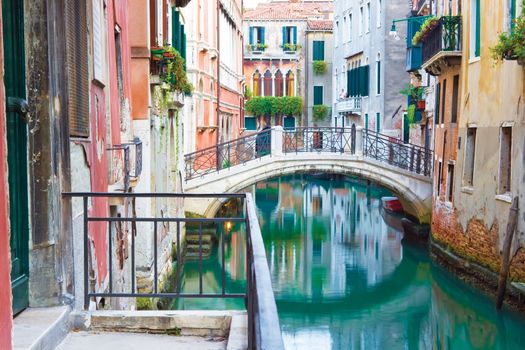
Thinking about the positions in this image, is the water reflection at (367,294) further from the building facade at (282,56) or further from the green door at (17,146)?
the building facade at (282,56)

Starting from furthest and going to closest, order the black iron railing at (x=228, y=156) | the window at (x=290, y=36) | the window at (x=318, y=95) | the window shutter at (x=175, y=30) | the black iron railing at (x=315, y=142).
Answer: the window at (x=290, y=36) → the window at (x=318, y=95) → the black iron railing at (x=315, y=142) → the black iron railing at (x=228, y=156) → the window shutter at (x=175, y=30)

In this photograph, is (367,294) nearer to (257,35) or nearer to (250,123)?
(250,123)

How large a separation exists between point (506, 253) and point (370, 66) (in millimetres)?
22910

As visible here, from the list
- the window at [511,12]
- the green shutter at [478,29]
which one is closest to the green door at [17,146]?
the window at [511,12]

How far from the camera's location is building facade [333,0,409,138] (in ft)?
108

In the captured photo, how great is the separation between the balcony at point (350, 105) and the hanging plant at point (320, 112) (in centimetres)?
455

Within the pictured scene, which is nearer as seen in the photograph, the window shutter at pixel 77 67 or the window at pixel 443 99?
the window shutter at pixel 77 67

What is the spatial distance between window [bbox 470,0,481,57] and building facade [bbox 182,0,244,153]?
7.19m

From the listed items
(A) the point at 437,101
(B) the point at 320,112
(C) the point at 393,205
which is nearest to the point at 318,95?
(B) the point at 320,112

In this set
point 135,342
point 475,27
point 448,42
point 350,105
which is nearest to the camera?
point 135,342

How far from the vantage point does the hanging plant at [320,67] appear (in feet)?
155

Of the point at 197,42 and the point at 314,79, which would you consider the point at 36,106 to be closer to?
the point at 197,42

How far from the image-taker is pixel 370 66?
3544cm

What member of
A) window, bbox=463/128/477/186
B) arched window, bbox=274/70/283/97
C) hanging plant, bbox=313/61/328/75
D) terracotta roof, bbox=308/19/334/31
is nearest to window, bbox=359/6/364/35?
hanging plant, bbox=313/61/328/75
